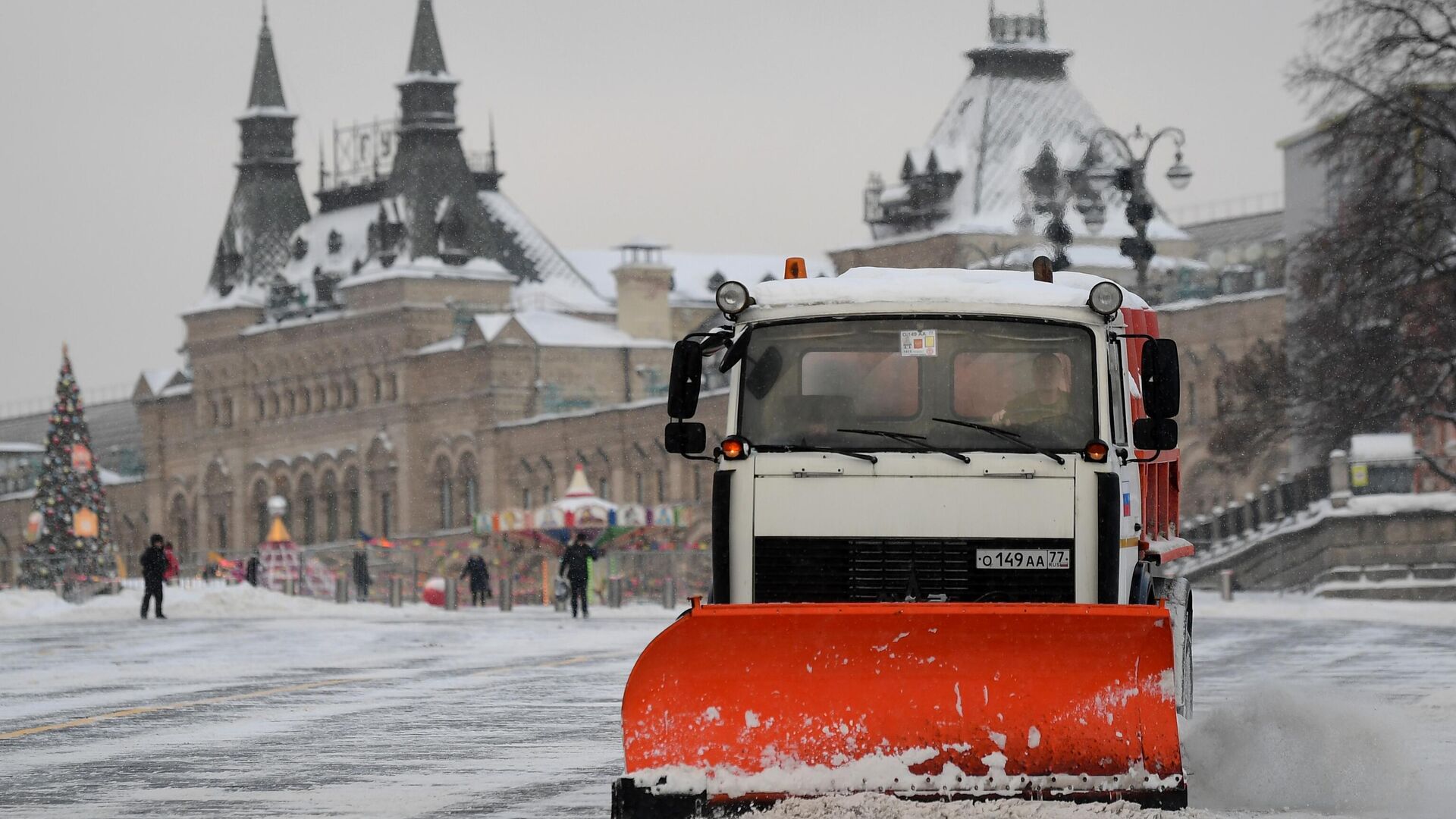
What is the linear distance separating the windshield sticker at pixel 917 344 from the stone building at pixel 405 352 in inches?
3372

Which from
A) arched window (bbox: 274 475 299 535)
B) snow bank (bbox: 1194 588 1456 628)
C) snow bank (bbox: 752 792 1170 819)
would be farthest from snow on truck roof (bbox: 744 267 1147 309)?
arched window (bbox: 274 475 299 535)

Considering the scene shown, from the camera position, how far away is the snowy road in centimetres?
1363

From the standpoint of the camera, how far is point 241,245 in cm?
13450

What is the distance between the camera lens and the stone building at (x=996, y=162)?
97.4m

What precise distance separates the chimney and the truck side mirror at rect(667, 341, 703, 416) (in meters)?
108

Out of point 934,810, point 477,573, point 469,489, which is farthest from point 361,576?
point 934,810

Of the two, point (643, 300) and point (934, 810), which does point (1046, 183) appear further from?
point (934, 810)

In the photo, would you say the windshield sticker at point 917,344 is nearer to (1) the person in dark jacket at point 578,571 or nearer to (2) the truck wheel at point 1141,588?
(2) the truck wheel at point 1141,588

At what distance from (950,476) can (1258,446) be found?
4863 cm

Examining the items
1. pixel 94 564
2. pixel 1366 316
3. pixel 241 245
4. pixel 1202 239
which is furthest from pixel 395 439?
pixel 1366 316

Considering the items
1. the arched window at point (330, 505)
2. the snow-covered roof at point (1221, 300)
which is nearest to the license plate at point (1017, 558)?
the snow-covered roof at point (1221, 300)

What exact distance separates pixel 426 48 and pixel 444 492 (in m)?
20.4

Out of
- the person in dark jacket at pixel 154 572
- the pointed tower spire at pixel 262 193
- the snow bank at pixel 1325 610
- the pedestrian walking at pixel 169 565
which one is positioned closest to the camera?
the snow bank at pixel 1325 610

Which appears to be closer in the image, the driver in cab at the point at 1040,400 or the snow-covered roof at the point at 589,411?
the driver in cab at the point at 1040,400
